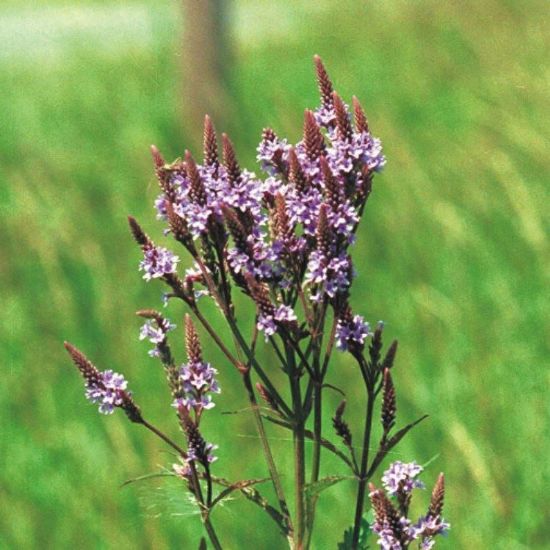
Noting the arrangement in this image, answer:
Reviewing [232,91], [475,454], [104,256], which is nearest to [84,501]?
[475,454]

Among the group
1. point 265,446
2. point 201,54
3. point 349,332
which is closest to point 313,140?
point 349,332

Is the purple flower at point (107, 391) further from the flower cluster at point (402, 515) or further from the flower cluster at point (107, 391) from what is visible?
the flower cluster at point (402, 515)

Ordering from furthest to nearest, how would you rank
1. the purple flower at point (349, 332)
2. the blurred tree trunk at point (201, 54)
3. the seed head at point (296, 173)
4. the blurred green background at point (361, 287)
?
1. the blurred tree trunk at point (201, 54)
2. the blurred green background at point (361, 287)
3. the purple flower at point (349, 332)
4. the seed head at point (296, 173)

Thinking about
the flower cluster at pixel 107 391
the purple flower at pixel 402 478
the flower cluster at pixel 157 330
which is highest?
the flower cluster at pixel 157 330

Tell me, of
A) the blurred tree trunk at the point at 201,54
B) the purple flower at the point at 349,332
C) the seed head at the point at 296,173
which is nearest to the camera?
the seed head at the point at 296,173

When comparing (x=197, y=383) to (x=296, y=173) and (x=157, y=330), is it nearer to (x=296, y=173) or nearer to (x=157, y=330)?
(x=157, y=330)

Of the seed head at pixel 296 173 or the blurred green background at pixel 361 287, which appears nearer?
the seed head at pixel 296 173

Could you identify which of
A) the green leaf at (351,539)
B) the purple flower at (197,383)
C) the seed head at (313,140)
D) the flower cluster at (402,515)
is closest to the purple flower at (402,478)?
the flower cluster at (402,515)
